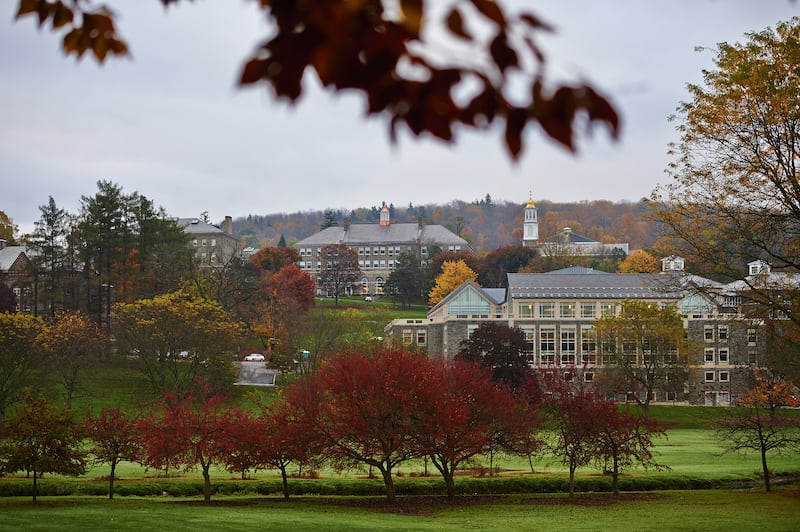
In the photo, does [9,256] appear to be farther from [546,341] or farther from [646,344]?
[646,344]

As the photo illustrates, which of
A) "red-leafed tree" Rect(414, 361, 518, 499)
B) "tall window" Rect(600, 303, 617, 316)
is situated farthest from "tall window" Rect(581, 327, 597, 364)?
"red-leafed tree" Rect(414, 361, 518, 499)

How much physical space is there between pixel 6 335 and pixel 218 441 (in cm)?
2603

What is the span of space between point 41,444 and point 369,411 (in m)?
9.82

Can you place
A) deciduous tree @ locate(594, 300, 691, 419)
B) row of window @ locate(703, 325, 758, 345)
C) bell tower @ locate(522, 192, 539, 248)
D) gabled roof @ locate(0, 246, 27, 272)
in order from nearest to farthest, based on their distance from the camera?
1. deciduous tree @ locate(594, 300, 691, 419)
2. row of window @ locate(703, 325, 758, 345)
3. gabled roof @ locate(0, 246, 27, 272)
4. bell tower @ locate(522, 192, 539, 248)

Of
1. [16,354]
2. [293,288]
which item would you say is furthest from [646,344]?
[16,354]

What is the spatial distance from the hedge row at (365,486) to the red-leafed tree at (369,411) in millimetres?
2968

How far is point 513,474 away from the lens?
36.4 metres

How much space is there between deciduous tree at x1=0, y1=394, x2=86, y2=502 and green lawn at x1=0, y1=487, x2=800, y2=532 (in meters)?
1.05

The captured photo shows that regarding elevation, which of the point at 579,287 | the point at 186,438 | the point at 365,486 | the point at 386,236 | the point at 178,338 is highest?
the point at 386,236

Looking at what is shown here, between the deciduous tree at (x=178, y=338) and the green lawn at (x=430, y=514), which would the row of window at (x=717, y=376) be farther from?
the green lawn at (x=430, y=514)

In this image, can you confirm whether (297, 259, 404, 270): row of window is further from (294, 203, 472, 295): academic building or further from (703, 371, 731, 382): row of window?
(703, 371, 731, 382): row of window

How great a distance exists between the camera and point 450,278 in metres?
108

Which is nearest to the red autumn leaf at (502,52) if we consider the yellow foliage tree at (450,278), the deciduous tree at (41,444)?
the deciduous tree at (41,444)

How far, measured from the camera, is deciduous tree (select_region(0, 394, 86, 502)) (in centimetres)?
2575
